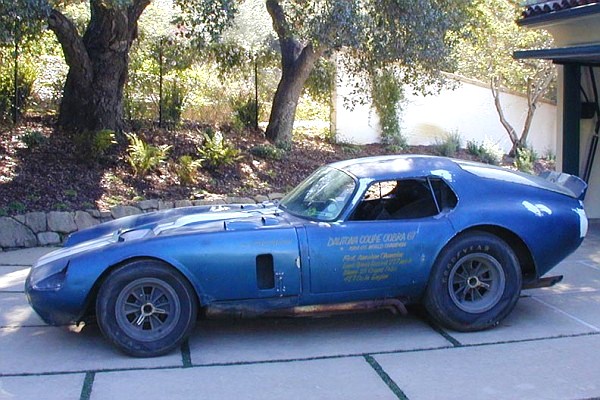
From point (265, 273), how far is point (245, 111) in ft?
33.9

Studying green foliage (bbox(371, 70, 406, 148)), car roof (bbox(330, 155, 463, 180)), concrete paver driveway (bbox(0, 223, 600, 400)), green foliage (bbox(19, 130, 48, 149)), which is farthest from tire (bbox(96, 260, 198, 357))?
green foliage (bbox(371, 70, 406, 148))

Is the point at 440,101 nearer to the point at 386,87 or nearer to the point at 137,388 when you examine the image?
the point at 386,87

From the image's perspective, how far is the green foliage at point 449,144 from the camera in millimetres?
17859

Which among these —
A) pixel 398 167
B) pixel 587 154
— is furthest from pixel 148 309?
pixel 587 154

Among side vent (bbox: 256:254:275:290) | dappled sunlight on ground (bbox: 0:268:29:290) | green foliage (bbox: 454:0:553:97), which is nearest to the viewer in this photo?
side vent (bbox: 256:254:275:290)

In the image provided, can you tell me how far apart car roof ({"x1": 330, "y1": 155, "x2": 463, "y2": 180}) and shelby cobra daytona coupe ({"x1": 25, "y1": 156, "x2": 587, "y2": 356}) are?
0.4 inches

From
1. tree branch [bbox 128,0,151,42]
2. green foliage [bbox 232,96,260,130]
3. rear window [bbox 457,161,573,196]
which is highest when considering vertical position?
tree branch [bbox 128,0,151,42]

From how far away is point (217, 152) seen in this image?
1352 centimetres

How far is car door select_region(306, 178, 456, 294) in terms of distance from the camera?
6234 mm

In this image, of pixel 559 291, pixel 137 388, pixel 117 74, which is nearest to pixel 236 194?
pixel 117 74

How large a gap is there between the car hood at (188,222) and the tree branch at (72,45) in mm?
6338

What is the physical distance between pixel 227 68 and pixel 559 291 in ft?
32.1

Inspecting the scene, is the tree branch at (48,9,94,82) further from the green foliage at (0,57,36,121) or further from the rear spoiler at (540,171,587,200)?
the rear spoiler at (540,171,587,200)

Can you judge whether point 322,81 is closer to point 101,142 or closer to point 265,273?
point 101,142
